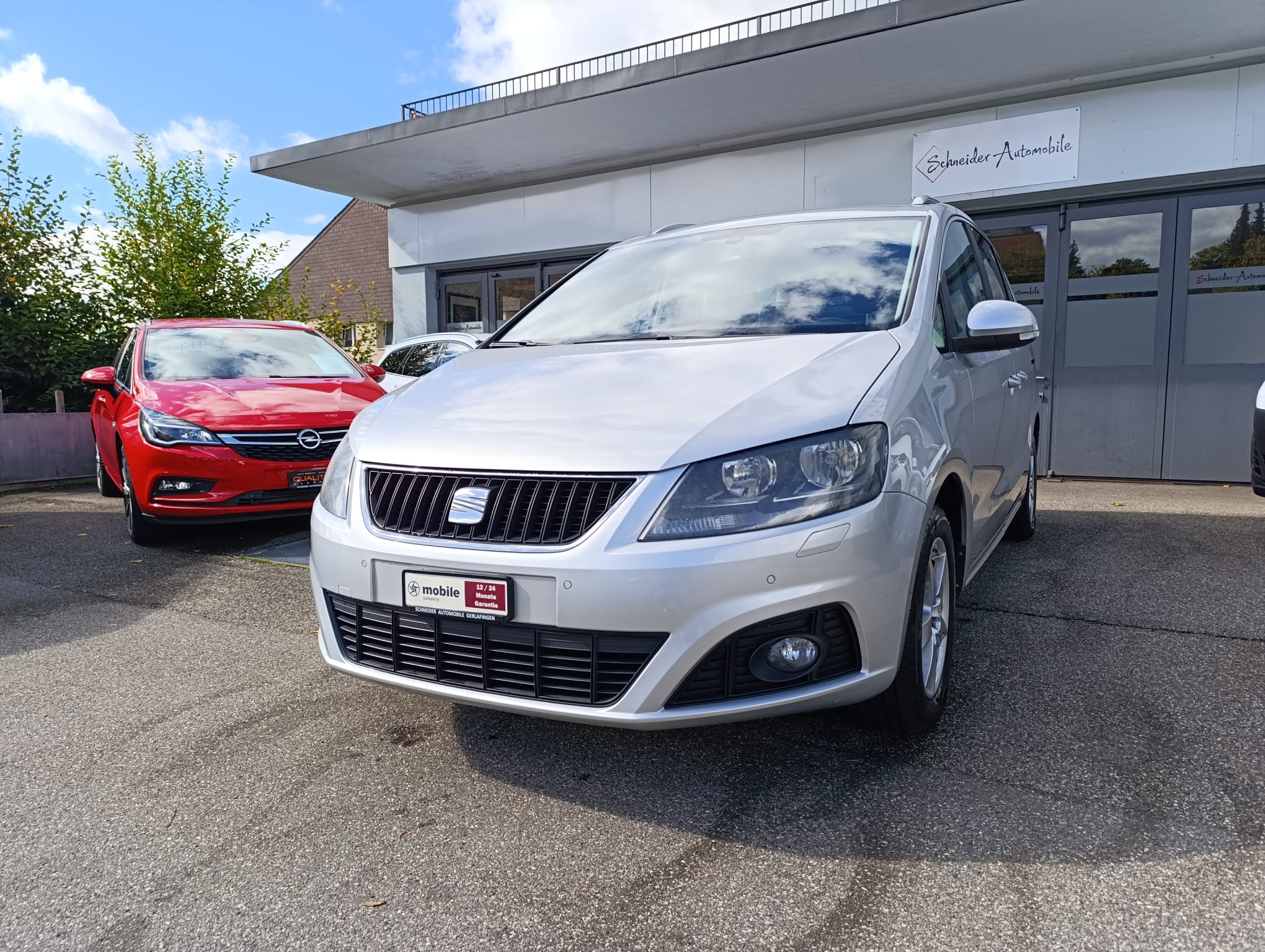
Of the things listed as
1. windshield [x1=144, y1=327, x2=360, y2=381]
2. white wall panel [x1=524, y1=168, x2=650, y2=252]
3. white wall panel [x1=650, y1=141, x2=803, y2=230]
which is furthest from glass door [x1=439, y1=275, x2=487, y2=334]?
windshield [x1=144, y1=327, x2=360, y2=381]

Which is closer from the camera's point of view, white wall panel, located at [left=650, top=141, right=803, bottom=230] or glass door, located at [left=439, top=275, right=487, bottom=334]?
white wall panel, located at [left=650, top=141, right=803, bottom=230]

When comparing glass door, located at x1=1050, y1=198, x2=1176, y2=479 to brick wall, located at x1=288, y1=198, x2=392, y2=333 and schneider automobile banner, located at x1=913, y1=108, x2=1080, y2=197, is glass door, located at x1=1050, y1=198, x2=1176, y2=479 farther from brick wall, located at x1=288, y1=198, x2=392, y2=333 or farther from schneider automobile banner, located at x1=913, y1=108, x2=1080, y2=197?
brick wall, located at x1=288, y1=198, x2=392, y2=333

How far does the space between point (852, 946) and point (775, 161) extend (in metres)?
9.43

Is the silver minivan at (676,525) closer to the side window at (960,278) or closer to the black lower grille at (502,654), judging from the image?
the black lower grille at (502,654)

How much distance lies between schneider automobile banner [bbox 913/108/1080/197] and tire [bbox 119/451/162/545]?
7.69 metres

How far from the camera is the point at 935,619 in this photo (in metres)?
2.55

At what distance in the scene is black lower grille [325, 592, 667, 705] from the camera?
2.00 metres

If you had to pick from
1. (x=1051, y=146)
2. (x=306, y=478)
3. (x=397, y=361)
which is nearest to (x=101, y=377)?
(x=306, y=478)

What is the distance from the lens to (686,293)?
316 cm

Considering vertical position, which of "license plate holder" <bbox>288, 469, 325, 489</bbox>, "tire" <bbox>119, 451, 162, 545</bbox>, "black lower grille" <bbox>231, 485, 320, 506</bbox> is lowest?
"tire" <bbox>119, 451, 162, 545</bbox>

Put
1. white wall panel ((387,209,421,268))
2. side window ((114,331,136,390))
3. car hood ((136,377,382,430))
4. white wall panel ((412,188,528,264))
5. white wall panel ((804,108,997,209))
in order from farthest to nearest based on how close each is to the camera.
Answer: white wall panel ((387,209,421,268)) < white wall panel ((412,188,528,264)) < white wall panel ((804,108,997,209)) < side window ((114,331,136,390)) < car hood ((136,377,382,430))

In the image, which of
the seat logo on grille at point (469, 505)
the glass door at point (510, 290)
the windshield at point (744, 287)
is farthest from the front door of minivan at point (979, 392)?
the glass door at point (510, 290)

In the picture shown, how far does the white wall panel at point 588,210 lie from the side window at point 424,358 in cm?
343

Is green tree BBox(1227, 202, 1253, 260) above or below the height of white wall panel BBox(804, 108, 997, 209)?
below
